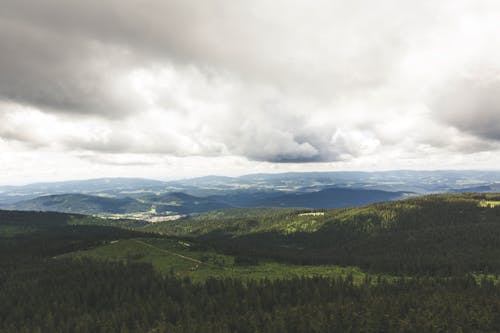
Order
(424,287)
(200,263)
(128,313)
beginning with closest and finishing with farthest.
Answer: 1. (128,313)
2. (424,287)
3. (200,263)

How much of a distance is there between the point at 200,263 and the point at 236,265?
26174mm

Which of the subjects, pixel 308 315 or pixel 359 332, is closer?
pixel 359 332

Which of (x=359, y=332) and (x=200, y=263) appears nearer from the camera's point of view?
(x=359, y=332)

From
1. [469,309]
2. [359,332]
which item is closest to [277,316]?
[359,332]

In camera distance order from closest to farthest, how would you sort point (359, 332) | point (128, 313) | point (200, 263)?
point (359, 332) < point (128, 313) < point (200, 263)

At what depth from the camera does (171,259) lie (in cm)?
19350

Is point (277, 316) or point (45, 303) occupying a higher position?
point (277, 316)

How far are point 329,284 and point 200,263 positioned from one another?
90.7m

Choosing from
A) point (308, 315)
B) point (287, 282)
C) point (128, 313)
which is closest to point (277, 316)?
point (308, 315)

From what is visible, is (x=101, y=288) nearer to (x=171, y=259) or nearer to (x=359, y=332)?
(x=171, y=259)

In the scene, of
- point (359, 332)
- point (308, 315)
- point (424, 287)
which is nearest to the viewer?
point (359, 332)

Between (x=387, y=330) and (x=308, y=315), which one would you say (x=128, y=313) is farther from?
(x=387, y=330)

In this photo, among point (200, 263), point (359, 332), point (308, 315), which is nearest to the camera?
point (359, 332)

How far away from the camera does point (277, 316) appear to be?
9656 centimetres
